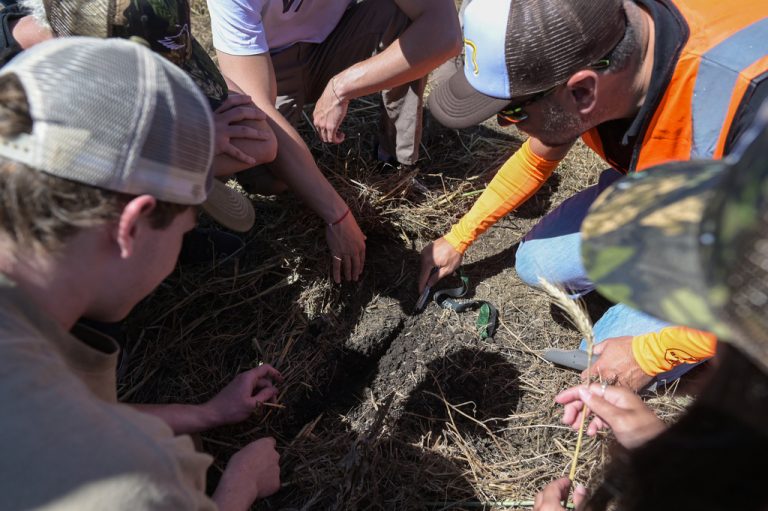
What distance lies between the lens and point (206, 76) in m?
1.89

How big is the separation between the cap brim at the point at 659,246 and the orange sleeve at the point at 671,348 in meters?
0.87

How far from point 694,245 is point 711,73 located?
0.97 meters

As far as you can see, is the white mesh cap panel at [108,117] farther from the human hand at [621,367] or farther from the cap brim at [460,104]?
the human hand at [621,367]

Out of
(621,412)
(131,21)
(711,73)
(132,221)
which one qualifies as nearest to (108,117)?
(132,221)

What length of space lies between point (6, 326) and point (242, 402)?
3.49 feet

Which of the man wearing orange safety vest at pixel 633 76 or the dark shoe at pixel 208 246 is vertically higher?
the man wearing orange safety vest at pixel 633 76

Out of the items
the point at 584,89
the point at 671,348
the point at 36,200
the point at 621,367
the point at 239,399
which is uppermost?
the point at 36,200

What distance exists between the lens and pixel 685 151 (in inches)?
64.9

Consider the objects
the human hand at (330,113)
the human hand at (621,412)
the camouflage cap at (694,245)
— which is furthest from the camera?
the human hand at (330,113)

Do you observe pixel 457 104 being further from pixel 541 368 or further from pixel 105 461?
pixel 105 461

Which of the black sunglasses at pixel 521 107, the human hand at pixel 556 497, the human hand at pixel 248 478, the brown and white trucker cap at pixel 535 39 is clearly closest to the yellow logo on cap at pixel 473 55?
the brown and white trucker cap at pixel 535 39

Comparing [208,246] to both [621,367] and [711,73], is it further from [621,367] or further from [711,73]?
[711,73]

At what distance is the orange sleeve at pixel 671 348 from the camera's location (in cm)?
163

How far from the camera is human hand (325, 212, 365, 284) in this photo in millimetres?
2193
